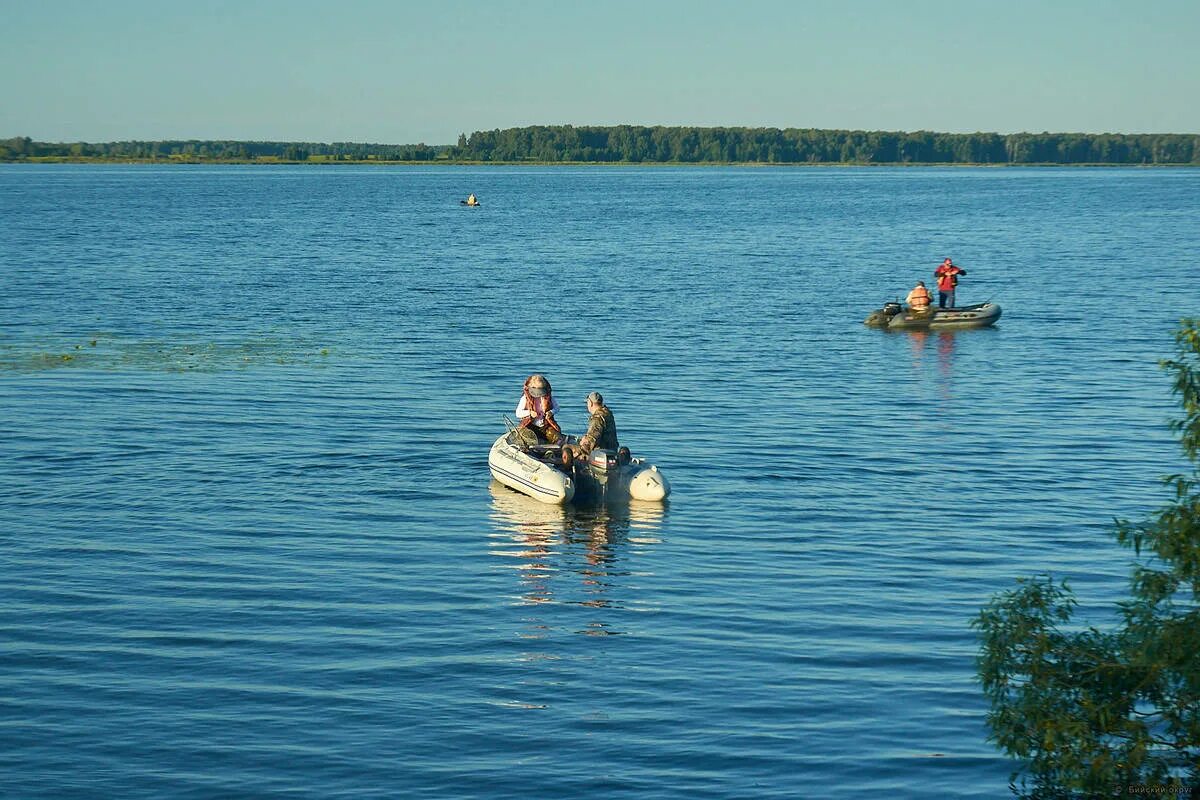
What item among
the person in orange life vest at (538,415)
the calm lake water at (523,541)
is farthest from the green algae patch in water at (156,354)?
the person in orange life vest at (538,415)

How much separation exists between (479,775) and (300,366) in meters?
26.5

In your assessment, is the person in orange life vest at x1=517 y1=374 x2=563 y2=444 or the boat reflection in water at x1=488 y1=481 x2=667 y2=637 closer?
the boat reflection in water at x1=488 y1=481 x2=667 y2=637

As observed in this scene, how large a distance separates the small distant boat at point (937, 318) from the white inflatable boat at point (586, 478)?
2668cm

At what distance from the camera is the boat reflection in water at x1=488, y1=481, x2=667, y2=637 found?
752 inches

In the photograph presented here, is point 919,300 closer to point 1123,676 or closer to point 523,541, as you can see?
point 523,541

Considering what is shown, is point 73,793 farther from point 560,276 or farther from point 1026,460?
point 560,276

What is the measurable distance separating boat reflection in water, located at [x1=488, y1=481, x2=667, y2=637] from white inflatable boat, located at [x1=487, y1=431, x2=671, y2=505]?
0.59ft

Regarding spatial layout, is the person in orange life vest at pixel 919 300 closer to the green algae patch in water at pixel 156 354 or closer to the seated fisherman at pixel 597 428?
the green algae patch in water at pixel 156 354

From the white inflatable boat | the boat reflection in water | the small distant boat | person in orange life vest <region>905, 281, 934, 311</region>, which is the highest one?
person in orange life vest <region>905, 281, 934, 311</region>

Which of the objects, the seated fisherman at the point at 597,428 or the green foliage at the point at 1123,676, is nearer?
the green foliage at the point at 1123,676

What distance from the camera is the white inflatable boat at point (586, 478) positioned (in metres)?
23.6

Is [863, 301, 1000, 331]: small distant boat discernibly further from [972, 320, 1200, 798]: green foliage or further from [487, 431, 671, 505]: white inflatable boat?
[972, 320, 1200, 798]: green foliage

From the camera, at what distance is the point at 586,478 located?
24.0m

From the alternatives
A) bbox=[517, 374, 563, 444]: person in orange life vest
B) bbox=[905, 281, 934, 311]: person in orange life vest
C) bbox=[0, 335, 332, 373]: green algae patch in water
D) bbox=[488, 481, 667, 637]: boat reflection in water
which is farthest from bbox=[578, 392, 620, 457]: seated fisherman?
bbox=[905, 281, 934, 311]: person in orange life vest
